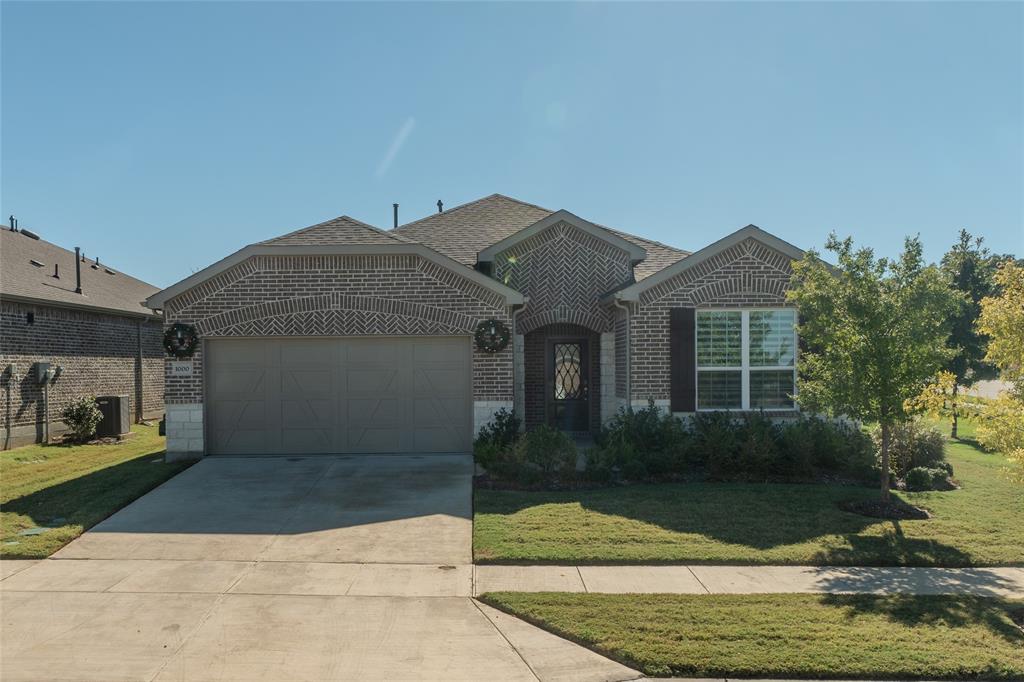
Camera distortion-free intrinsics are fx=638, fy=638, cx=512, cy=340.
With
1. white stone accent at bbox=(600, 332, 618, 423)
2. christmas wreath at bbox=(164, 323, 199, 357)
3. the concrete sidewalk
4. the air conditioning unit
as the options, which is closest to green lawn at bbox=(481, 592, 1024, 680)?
the concrete sidewalk

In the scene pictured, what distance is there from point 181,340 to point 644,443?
8447 millimetres

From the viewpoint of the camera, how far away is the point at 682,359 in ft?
38.1

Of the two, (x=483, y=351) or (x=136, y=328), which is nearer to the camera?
(x=483, y=351)

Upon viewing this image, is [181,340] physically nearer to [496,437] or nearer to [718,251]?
[496,437]

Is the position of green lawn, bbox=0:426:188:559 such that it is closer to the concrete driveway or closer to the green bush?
the concrete driveway

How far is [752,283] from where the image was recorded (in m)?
11.7

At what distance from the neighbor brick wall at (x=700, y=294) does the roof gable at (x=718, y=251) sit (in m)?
0.09

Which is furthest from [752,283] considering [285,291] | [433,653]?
[433,653]

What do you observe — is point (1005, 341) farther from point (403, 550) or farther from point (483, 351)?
point (483, 351)

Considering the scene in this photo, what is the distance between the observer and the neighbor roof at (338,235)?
11742mm

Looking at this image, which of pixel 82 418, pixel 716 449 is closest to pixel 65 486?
pixel 82 418

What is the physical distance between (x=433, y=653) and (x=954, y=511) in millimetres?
7536

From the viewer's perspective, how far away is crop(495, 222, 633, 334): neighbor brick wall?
1324 cm

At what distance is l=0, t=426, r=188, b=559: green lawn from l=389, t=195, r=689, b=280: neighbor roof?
726cm
